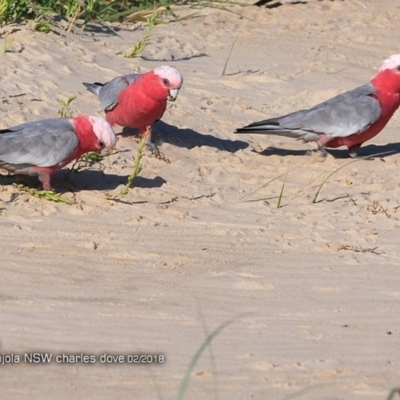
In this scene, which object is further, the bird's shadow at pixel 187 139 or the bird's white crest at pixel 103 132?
the bird's shadow at pixel 187 139

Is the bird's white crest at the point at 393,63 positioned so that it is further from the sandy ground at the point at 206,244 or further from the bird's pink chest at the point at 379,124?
the sandy ground at the point at 206,244

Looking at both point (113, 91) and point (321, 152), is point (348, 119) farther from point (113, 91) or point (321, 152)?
point (113, 91)

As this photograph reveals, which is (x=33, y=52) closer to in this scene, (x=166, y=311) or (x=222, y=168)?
A: (x=222, y=168)

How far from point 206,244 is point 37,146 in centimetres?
129

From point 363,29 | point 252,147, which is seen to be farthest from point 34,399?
point 363,29

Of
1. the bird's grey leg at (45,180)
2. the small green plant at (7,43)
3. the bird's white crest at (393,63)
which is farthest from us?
the small green plant at (7,43)

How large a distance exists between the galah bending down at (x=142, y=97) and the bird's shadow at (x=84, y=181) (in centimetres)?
47

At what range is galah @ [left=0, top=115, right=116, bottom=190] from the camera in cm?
624

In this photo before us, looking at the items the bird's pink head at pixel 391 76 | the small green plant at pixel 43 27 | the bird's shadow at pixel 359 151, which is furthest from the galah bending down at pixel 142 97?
the bird's pink head at pixel 391 76

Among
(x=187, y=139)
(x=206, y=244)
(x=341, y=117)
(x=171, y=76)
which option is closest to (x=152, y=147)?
(x=187, y=139)

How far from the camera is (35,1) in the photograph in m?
9.55

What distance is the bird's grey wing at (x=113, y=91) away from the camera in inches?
297

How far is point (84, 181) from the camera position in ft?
22.4

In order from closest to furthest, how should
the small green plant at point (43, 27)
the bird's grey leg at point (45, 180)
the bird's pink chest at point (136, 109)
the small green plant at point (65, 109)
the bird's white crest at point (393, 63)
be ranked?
1. the bird's grey leg at point (45, 180)
2. the small green plant at point (65, 109)
3. the bird's pink chest at point (136, 109)
4. the bird's white crest at point (393, 63)
5. the small green plant at point (43, 27)
